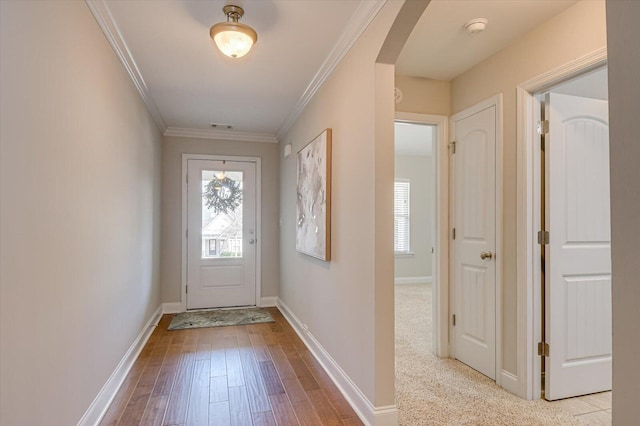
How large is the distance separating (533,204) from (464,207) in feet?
1.93

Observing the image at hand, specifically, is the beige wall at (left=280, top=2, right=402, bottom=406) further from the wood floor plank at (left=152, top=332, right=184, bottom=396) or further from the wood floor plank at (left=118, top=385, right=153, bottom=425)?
the wood floor plank at (left=118, top=385, right=153, bottom=425)

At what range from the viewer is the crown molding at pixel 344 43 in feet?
6.32

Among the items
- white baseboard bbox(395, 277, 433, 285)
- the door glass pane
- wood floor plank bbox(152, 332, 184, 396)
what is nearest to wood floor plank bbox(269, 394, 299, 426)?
wood floor plank bbox(152, 332, 184, 396)

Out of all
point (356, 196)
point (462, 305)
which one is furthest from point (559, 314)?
point (356, 196)

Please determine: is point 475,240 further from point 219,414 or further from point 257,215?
point 257,215

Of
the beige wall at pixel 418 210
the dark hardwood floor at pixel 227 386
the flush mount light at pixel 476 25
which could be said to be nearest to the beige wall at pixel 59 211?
the dark hardwood floor at pixel 227 386

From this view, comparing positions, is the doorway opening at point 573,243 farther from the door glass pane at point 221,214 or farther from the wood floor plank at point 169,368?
the door glass pane at point 221,214

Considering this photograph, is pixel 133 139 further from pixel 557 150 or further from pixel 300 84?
pixel 557 150

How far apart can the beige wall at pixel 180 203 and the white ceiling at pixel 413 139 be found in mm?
1913

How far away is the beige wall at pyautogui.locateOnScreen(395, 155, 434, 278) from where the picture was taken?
6828mm

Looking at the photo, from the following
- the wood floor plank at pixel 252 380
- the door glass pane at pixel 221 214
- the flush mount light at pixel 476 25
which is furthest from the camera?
the door glass pane at pixel 221 214

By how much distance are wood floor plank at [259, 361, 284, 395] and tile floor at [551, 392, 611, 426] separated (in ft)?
5.99

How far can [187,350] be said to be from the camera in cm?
318

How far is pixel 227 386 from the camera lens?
97.4 inches
